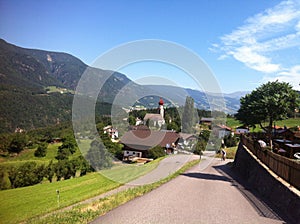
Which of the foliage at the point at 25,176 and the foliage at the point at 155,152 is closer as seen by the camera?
the foliage at the point at 155,152

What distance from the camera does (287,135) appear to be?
31109 mm

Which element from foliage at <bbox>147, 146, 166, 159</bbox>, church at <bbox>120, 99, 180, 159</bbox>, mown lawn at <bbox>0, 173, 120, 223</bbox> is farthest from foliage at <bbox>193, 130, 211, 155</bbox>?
mown lawn at <bbox>0, 173, 120, 223</bbox>

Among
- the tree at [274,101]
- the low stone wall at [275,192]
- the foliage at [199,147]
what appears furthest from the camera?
the foliage at [199,147]

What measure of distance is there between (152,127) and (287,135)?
17.3 metres

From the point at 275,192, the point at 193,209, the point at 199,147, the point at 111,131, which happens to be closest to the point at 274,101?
the point at 275,192

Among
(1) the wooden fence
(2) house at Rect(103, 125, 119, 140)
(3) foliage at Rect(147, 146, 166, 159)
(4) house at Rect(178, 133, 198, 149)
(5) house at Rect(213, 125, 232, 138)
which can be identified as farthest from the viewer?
(5) house at Rect(213, 125, 232, 138)

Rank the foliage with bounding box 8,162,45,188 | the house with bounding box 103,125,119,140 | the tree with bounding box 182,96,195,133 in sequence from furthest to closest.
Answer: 1. the foliage with bounding box 8,162,45,188
2. the tree with bounding box 182,96,195,133
3. the house with bounding box 103,125,119,140

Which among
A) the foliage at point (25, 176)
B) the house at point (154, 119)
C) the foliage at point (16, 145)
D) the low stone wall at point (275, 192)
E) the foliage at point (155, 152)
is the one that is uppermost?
the house at point (154, 119)

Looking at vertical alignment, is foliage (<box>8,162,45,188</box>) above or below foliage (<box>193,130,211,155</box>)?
below

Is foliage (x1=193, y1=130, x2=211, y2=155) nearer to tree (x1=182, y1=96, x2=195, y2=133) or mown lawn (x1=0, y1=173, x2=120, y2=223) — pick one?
tree (x1=182, y1=96, x2=195, y2=133)

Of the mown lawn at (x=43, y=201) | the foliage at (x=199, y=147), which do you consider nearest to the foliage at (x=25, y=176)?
the mown lawn at (x=43, y=201)

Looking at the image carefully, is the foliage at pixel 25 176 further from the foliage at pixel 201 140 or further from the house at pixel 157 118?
the house at pixel 157 118

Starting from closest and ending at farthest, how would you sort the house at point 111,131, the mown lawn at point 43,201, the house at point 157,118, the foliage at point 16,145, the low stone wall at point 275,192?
the low stone wall at point 275,192 → the house at point 111,131 → the mown lawn at point 43,201 → the house at point 157,118 → the foliage at point 16,145

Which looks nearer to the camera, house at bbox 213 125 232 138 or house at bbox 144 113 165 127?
house at bbox 144 113 165 127
